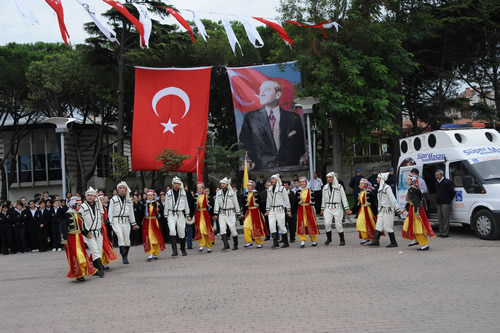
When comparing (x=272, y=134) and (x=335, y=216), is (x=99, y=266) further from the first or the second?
(x=272, y=134)

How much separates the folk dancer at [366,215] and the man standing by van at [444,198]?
1859mm

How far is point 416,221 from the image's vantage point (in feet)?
39.2

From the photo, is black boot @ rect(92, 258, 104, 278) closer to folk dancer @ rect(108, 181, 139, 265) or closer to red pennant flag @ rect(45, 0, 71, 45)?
folk dancer @ rect(108, 181, 139, 265)

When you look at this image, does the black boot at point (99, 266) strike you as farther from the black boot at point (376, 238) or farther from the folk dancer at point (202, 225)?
the black boot at point (376, 238)

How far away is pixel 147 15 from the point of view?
15.8 meters

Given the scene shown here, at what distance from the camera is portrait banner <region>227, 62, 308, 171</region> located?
86.2 ft

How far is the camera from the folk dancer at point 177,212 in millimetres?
13508

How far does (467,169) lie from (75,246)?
1010 cm

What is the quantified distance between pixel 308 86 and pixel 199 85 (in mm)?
7463

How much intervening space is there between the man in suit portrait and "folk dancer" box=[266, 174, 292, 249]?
40.7ft

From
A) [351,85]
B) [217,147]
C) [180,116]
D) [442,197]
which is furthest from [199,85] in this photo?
[442,197]

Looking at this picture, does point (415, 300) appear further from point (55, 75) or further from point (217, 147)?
point (55, 75)

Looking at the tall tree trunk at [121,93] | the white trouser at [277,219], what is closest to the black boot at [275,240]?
the white trouser at [277,219]

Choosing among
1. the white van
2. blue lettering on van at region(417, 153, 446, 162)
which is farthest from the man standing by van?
blue lettering on van at region(417, 153, 446, 162)
